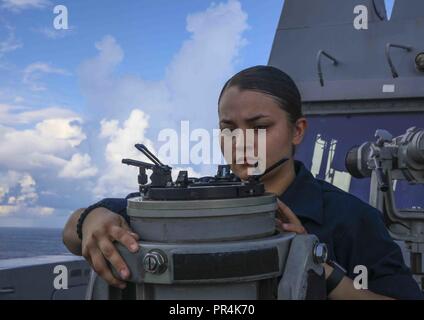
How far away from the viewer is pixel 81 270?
3.57m

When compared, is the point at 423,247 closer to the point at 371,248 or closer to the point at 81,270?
the point at 81,270

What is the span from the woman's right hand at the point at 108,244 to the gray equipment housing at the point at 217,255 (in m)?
0.02

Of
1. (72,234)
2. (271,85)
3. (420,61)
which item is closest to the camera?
(72,234)

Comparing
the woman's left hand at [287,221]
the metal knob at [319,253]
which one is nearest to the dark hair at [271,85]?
the woman's left hand at [287,221]

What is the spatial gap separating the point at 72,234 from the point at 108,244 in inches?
11.6

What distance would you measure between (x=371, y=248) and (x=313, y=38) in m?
4.88

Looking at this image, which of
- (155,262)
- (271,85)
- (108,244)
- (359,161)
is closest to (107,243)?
(108,244)

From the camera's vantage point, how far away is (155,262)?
0.95m

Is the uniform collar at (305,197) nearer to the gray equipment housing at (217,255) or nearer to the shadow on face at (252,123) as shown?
the shadow on face at (252,123)

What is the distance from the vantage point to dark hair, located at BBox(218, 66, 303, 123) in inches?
54.2

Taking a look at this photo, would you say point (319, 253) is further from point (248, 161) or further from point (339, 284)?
point (248, 161)

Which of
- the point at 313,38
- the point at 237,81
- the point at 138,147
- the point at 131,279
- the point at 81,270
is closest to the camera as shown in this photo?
the point at 131,279

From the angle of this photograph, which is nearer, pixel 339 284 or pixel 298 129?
pixel 339 284
